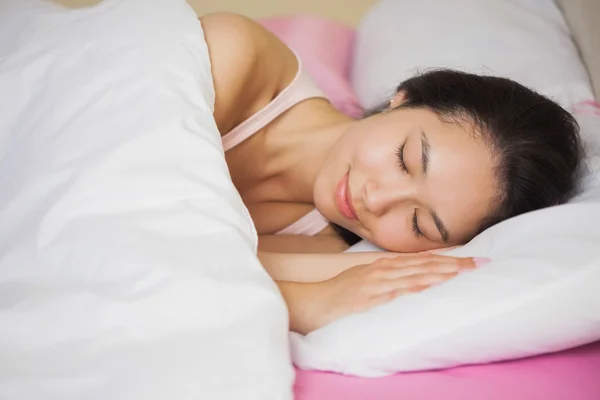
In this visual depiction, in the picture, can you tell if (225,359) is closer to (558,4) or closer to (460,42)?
(460,42)

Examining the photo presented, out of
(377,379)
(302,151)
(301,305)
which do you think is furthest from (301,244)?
(377,379)

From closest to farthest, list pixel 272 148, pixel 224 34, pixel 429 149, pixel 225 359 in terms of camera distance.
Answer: pixel 225 359, pixel 429 149, pixel 224 34, pixel 272 148

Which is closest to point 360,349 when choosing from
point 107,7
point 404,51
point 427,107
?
point 427,107

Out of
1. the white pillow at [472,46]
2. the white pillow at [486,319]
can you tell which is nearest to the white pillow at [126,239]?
the white pillow at [486,319]

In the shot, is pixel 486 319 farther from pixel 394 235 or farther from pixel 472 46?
pixel 472 46

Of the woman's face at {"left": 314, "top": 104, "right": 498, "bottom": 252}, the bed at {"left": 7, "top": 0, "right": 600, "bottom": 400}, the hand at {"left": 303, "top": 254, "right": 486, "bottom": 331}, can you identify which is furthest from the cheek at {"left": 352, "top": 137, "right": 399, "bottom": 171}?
the bed at {"left": 7, "top": 0, "right": 600, "bottom": 400}

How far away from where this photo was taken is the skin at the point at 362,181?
88 centimetres

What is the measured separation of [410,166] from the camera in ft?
3.47

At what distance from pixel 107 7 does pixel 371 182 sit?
2.08 feet

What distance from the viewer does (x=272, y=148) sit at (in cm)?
137

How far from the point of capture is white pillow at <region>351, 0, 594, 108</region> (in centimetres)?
150

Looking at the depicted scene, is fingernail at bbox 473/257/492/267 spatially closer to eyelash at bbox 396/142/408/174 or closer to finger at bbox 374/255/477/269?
finger at bbox 374/255/477/269

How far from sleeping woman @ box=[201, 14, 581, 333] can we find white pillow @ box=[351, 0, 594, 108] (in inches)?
13.3

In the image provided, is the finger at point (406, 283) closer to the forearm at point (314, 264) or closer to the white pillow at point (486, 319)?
the white pillow at point (486, 319)
